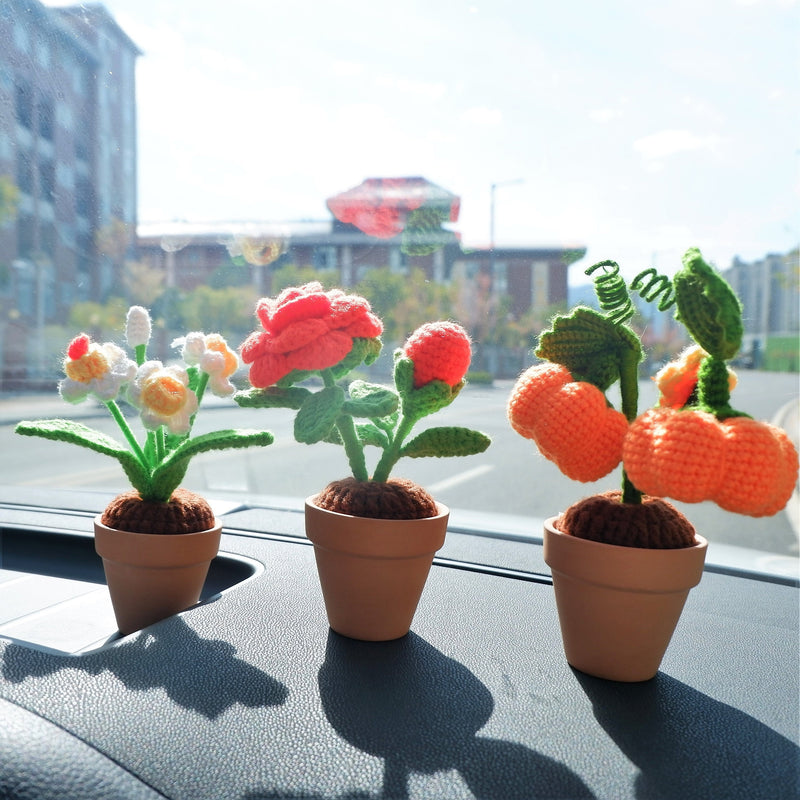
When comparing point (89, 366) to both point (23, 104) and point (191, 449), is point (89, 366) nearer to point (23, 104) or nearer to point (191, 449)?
point (191, 449)

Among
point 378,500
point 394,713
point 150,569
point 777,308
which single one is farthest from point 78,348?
point 777,308

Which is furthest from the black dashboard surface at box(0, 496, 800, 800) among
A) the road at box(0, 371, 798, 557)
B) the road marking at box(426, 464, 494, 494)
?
the road marking at box(426, 464, 494, 494)

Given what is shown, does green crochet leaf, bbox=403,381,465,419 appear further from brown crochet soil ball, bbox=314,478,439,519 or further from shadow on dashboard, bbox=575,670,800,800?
shadow on dashboard, bbox=575,670,800,800

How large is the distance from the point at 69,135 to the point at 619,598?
1.22 meters

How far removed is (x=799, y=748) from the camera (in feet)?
1.71

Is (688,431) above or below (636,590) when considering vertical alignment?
above

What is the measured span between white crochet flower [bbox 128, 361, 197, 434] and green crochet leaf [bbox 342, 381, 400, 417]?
0.18m

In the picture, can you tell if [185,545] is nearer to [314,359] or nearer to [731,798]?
[314,359]

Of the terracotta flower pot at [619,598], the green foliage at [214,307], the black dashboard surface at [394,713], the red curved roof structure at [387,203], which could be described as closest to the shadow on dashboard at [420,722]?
the black dashboard surface at [394,713]

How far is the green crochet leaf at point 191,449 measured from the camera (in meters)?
0.69

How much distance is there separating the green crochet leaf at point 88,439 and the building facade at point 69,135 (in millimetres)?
598

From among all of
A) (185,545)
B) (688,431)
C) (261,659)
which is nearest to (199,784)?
(261,659)

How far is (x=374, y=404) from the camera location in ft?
2.16

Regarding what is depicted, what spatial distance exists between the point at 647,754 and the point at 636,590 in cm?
12
